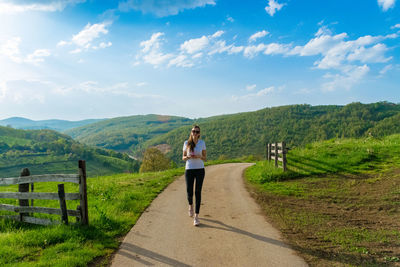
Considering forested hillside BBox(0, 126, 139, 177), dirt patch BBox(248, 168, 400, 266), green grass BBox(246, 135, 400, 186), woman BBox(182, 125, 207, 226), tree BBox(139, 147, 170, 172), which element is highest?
woman BBox(182, 125, 207, 226)

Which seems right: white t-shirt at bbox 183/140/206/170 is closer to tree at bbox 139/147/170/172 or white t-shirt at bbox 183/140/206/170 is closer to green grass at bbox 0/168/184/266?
green grass at bbox 0/168/184/266

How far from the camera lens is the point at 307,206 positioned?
8305mm

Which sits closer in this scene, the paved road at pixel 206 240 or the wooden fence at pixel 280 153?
the paved road at pixel 206 240

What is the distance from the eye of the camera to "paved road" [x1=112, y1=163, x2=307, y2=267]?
4.64 m

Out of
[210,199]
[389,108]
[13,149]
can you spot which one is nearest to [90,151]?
[13,149]

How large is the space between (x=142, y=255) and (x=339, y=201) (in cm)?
711

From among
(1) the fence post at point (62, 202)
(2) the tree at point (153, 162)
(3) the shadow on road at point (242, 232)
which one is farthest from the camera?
(2) the tree at point (153, 162)

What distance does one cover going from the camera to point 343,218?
7.00 meters

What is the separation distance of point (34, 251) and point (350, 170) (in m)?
13.5

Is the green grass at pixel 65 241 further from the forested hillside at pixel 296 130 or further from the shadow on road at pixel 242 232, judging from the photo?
the forested hillside at pixel 296 130

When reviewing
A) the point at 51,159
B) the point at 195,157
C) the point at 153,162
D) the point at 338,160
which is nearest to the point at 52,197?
the point at 195,157

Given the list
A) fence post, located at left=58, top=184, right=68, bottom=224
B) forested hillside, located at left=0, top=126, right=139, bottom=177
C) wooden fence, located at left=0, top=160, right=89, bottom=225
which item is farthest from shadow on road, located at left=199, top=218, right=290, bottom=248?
forested hillside, located at left=0, top=126, right=139, bottom=177

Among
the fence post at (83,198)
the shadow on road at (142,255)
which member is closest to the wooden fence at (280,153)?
the shadow on road at (142,255)

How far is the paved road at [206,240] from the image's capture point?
464 cm
